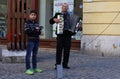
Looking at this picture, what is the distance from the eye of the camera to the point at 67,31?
1205 cm

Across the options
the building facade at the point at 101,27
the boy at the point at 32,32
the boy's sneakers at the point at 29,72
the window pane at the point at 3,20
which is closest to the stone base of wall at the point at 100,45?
the building facade at the point at 101,27

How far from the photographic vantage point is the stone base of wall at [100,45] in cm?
1571

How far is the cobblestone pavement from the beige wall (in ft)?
3.62

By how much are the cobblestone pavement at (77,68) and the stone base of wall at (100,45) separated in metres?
0.46

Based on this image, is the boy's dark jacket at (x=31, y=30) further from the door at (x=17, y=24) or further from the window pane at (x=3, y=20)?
the window pane at (x=3, y=20)

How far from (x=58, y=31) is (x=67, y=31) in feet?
0.87

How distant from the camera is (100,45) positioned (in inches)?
629

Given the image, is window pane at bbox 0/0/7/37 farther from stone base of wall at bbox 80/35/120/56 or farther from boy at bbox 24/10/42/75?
boy at bbox 24/10/42/75

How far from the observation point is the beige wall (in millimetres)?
15680

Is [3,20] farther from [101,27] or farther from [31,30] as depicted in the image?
[31,30]

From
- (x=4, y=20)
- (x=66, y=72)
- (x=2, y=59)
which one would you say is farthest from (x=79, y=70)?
(x=4, y=20)

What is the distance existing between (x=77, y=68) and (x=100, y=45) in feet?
12.4

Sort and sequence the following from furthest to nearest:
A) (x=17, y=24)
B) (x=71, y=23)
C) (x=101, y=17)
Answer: (x=101, y=17)
(x=17, y=24)
(x=71, y=23)

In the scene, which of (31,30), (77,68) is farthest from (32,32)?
(77,68)
